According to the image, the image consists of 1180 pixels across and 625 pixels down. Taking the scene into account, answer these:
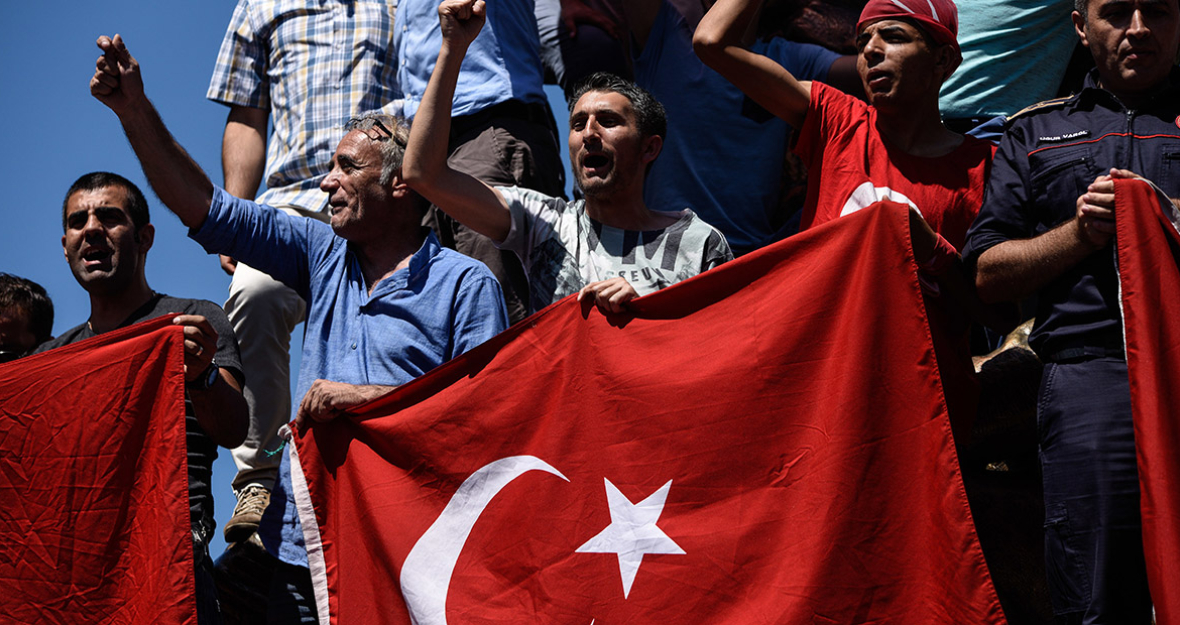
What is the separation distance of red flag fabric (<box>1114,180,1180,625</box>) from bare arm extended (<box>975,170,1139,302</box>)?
0.04m

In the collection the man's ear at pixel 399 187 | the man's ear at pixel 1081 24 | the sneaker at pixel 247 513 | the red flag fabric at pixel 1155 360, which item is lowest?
the sneaker at pixel 247 513

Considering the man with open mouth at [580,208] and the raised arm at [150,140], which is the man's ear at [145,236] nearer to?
the raised arm at [150,140]

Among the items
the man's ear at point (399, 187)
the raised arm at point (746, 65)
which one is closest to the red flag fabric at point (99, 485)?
the man's ear at point (399, 187)

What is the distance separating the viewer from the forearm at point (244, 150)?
21.1 feet

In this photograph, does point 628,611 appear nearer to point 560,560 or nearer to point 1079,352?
point 560,560

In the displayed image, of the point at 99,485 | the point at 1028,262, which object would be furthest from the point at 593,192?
the point at 99,485

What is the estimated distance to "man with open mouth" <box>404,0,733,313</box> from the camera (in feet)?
15.2

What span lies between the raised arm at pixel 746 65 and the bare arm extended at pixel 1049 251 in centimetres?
106

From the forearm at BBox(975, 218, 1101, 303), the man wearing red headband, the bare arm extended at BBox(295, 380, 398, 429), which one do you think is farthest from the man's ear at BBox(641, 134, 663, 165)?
the forearm at BBox(975, 218, 1101, 303)

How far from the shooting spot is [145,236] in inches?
208

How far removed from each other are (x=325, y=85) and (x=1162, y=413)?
424 cm

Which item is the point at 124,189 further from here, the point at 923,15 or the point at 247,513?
the point at 923,15

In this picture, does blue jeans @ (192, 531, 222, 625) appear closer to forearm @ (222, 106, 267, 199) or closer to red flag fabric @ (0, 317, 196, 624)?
red flag fabric @ (0, 317, 196, 624)

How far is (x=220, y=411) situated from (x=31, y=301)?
1.97 m
